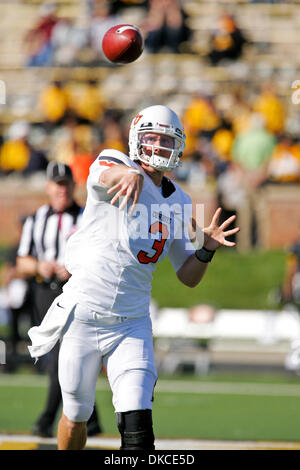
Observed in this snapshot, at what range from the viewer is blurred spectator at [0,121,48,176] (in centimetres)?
1344

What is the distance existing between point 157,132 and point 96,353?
1089 millimetres

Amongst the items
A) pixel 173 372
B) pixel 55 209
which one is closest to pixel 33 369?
pixel 173 372

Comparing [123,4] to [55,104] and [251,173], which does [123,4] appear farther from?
[251,173]

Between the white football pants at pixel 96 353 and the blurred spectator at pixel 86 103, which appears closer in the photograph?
the white football pants at pixel 96 353

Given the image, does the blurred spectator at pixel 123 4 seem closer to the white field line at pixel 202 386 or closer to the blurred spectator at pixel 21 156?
the blurred spectator at pixel 21 156

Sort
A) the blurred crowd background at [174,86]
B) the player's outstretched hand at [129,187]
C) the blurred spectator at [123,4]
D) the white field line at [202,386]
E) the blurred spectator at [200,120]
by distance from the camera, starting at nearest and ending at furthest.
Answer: the player's outstretched hand at [129,187] → the white field line at [202,386] → the blurred crowd background at [174,86] → the blurred spectator at [200,120] → the blurred spectator at [123,4]

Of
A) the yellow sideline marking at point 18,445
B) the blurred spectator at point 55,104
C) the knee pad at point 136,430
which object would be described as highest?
the blurred spectator at point 55,104

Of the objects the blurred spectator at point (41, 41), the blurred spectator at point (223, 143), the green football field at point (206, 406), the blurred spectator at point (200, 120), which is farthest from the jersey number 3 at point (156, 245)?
the blurred spectator at point (41, 41)

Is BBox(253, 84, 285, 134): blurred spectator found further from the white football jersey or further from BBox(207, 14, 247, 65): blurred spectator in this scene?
the white football jersey

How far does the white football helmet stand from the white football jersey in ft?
0.31

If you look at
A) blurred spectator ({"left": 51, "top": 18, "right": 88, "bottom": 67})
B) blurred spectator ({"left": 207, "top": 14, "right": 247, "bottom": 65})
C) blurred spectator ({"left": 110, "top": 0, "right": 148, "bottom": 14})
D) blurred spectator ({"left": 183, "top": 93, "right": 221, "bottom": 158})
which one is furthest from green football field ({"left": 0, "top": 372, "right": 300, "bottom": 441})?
blurred spectator ({"left": 110, "top": 0, "right": 148, "bottom": 14})

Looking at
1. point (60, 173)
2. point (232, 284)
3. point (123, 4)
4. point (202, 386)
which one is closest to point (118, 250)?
point (60, 173)

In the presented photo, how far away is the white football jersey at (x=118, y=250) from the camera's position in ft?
14.0

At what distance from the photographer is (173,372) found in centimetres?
1032
